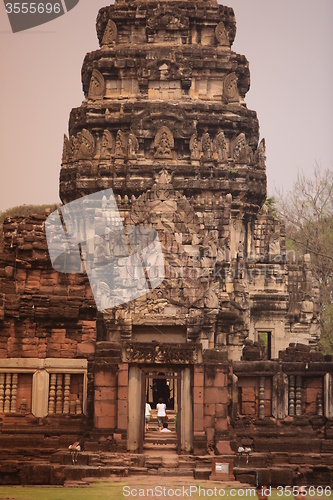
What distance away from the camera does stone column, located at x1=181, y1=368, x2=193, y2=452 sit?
19906mm

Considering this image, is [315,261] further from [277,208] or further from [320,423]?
[320,423]

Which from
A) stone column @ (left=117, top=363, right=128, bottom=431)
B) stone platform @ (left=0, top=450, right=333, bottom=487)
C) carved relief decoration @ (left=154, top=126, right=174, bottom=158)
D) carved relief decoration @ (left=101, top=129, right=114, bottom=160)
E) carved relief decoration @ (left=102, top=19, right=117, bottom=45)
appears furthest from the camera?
carved relief decoration @ (left=102, top=19, right=117, bottom=45)

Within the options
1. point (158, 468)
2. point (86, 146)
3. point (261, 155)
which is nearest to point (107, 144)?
point (86, 146)

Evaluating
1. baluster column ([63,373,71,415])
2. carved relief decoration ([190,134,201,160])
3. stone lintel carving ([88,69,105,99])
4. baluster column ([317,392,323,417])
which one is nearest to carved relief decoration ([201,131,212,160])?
carved relief decoration ([190,134,201,160])

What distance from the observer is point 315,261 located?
46969 millimetres

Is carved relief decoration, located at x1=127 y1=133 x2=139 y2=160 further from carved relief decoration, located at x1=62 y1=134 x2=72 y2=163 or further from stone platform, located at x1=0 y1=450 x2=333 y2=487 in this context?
stone platform, located at x1=0 y1=450 x2=333 y2=487

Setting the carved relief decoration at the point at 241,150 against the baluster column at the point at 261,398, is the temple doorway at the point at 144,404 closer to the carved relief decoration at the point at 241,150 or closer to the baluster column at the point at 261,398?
the baluster column at the point at 261,398

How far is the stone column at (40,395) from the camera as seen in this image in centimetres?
2072

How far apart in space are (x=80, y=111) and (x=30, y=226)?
1507 centimetres

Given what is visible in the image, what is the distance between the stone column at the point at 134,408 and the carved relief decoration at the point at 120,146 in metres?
16.3

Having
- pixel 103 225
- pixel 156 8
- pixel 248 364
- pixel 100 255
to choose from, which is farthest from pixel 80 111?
pixel 248 364

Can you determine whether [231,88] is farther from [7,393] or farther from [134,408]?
[134,408]

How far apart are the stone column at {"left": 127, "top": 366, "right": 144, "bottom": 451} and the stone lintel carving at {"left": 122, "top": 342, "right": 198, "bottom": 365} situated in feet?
0.96

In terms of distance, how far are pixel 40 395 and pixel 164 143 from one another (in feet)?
51.2
